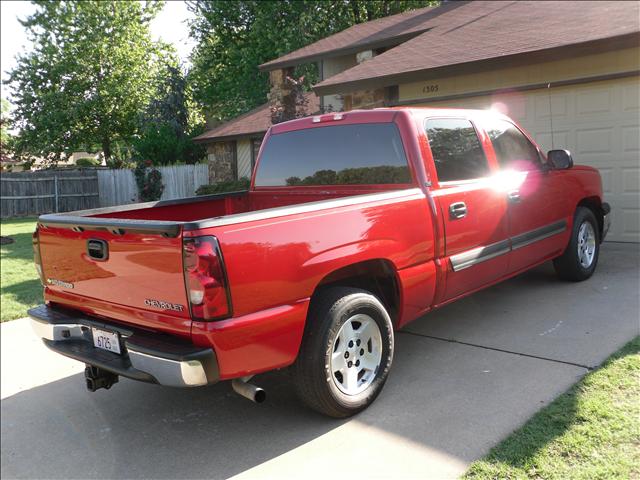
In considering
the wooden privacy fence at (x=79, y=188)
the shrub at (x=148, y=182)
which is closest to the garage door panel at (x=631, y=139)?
the shrub at (x=148, y=182)

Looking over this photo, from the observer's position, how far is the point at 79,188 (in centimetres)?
2548

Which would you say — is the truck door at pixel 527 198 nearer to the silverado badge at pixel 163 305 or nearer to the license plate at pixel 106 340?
the silverado badge at pixel 163 305

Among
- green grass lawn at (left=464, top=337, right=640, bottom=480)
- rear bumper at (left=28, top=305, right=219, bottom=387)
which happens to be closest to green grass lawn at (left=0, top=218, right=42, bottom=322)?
rear bumper at (left=28, top=305, right=219, bottom=387)

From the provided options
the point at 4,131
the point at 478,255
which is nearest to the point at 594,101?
the point at 478,255

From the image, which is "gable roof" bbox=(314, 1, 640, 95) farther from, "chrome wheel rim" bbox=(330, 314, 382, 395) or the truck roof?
"chrome wheel rim" bbox=(330, 314, 382, 395)

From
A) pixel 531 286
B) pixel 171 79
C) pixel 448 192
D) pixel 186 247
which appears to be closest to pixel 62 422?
pixel 186 247

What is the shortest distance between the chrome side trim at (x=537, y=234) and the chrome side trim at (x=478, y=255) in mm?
158

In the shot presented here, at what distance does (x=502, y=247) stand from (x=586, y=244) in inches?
87.9

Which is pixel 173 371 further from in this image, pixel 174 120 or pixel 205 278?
pixel 174 120

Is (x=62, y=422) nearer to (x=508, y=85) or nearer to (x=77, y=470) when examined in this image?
(x=77, y=470)

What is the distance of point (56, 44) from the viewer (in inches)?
1351

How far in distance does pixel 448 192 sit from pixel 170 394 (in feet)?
8.60

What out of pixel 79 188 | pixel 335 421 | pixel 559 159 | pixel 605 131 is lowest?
pixel 335 421

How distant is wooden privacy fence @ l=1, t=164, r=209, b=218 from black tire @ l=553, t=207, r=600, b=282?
18456 mm
